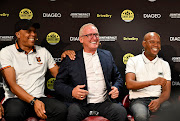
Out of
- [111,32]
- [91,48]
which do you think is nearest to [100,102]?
[91,48]

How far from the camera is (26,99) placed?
8.76ft

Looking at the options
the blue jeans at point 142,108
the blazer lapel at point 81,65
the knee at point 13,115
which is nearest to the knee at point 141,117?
the blue jeans at point 142,108

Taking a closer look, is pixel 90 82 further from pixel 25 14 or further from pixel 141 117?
pixel 25 14

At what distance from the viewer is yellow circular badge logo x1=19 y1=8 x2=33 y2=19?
3656 mm

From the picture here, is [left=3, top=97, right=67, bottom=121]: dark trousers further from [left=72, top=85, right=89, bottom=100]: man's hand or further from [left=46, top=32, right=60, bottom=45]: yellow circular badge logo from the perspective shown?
[left=46, top=32, right=60, bottom=45]: yellow circular badge logo

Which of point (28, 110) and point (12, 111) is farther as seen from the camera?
point (28, 110)

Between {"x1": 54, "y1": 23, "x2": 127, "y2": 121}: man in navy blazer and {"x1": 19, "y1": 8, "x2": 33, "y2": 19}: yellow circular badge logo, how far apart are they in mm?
1232

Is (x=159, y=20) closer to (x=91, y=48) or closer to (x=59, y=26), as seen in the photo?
(x=91, y=48)

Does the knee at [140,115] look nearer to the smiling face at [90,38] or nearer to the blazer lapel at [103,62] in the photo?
the blazer lapel at [103,62]

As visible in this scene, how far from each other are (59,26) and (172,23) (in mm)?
2066

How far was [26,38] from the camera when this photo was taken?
300 centimetres

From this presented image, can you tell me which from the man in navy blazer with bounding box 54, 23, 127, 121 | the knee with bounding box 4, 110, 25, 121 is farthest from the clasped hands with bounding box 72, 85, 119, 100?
the knee with bounding box 4, 110, 25, 121

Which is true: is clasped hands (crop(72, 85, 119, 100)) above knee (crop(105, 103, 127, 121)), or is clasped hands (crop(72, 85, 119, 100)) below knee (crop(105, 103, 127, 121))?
above

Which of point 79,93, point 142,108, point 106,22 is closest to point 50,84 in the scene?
point 79,93
